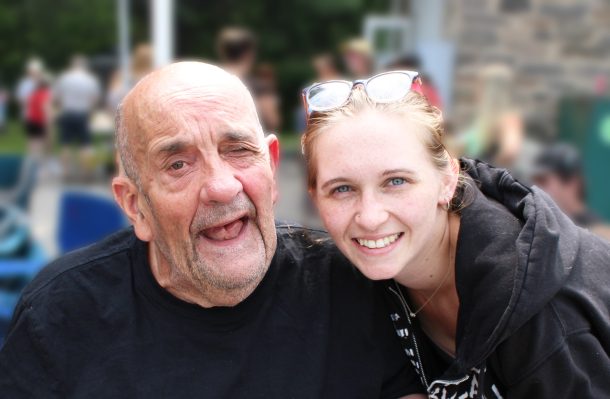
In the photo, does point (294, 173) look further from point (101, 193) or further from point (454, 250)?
point (454, 250)

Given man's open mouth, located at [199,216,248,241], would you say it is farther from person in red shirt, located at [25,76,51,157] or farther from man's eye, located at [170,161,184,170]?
person in red shirt, located at [25,76,51,157]

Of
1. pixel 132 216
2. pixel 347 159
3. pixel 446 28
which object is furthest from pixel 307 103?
pixel 446 28

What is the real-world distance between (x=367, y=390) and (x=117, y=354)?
58cm

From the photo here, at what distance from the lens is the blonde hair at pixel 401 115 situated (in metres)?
1.86

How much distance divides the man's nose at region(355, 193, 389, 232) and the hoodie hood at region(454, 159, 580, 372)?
0.19 metres

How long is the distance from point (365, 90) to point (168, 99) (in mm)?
449

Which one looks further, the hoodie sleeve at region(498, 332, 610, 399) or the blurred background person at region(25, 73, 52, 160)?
the blurred background person at region(25, 73, 52, 160)

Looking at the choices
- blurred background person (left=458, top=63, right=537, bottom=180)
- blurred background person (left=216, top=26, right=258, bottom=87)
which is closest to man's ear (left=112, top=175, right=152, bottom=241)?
blurred background person (left=458, top=63, right=537, bottom=180)

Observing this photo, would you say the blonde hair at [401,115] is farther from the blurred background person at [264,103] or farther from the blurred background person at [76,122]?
the blurred background person at [76,122]

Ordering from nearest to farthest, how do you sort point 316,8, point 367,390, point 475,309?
point 475,309
point 367,390
point 316,8

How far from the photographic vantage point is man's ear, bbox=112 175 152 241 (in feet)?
6.37

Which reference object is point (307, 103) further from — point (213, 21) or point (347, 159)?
point (213, 21)

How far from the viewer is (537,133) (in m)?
8.17

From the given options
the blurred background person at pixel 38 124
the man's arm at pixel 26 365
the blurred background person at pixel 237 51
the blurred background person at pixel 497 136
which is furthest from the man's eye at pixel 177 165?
the blurred background person at pixel 38 124
